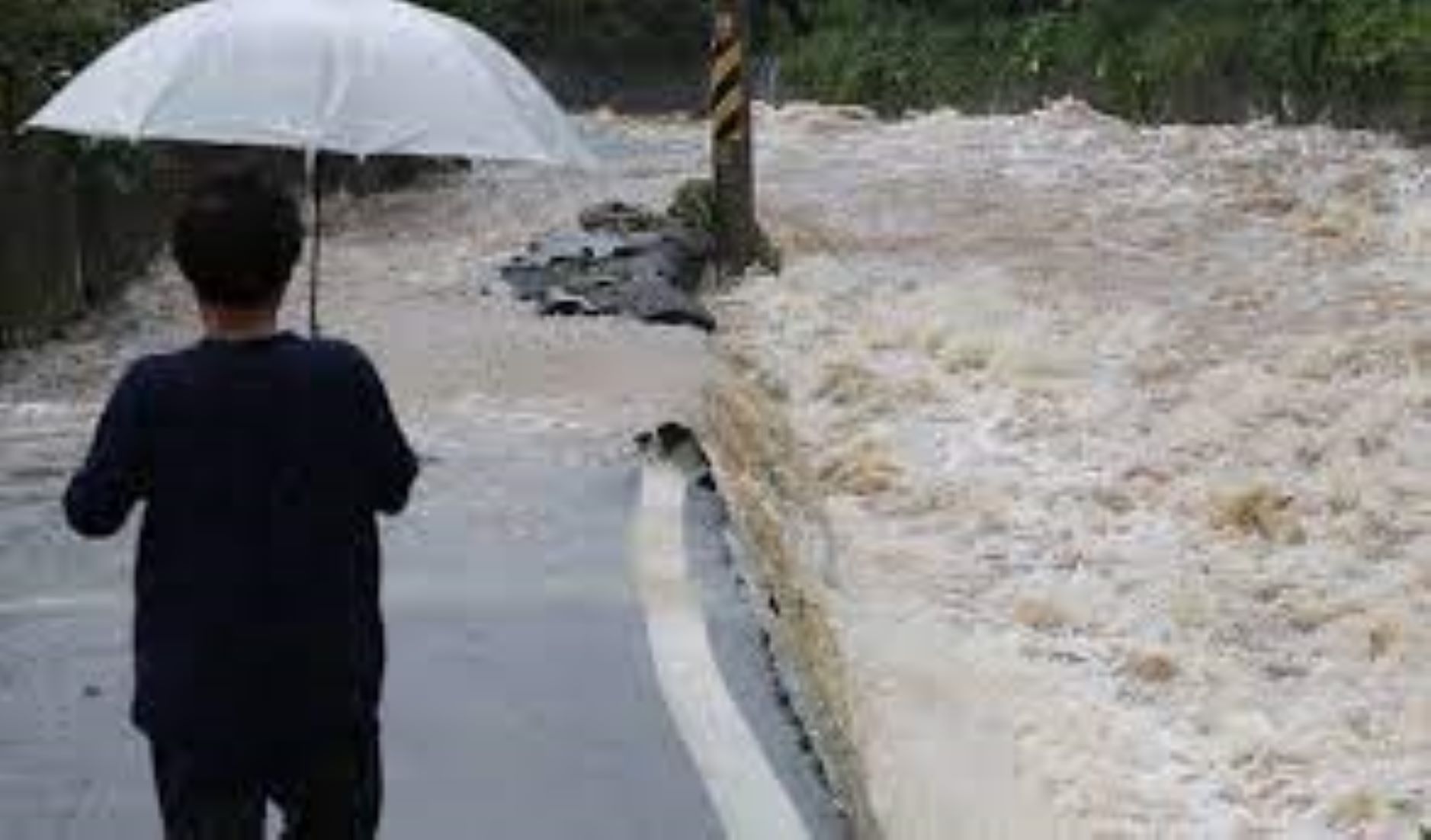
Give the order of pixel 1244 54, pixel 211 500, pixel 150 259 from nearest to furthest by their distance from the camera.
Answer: pixel 211 500 < pixel 150 259 < pixel 1244 54

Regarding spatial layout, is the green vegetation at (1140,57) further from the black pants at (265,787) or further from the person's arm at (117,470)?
the person's arm at (117,470)

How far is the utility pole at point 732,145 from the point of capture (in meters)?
20.0

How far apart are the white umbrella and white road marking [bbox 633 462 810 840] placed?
141 centimetres

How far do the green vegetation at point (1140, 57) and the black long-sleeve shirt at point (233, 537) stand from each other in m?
23.9

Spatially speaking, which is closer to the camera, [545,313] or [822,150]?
[545,313]

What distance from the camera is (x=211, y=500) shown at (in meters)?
4.43

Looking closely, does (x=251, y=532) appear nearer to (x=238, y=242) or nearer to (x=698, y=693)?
(x=238, y=242)

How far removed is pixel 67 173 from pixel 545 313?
3101 mm

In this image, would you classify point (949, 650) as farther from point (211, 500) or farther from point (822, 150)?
point (822, 150)

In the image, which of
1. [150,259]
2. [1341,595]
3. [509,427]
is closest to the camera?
[1341,595]

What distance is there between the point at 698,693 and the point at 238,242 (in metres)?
3.34

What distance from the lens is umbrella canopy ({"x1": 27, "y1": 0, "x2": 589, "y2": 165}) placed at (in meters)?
6.71

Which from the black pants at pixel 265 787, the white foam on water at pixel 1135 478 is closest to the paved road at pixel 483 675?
the white foam on water at pixel 1135 478

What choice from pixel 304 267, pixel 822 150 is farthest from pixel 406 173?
pixel 304 267
